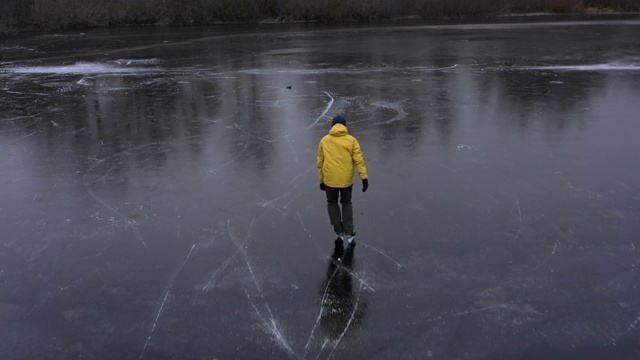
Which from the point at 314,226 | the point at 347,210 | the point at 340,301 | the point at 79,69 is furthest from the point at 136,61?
the point at 340,301

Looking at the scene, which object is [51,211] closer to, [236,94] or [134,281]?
[134,281]

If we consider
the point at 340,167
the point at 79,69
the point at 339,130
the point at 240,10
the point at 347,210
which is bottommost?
the point at 347,210

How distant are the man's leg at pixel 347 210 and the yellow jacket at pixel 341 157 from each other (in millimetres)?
93

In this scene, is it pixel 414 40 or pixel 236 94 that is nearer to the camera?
pixel 236 94

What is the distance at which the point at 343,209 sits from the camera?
5891 millimetres

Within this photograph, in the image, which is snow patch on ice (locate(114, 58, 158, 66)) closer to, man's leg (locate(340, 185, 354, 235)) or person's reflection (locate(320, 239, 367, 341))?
man's leg (locate(340, 185, 354, 235))

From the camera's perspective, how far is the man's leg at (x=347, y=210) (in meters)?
5.84

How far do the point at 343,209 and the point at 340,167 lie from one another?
1.53ft

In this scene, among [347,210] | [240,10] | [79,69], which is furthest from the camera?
[240,10]

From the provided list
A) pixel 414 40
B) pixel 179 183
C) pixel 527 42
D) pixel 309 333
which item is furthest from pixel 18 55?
pixel 309 333

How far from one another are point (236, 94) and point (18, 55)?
15134 mm

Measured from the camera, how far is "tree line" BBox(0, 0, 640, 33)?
40406 millimetres

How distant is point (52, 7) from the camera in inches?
1607

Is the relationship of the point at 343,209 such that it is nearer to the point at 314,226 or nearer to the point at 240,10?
the point at 314,226
